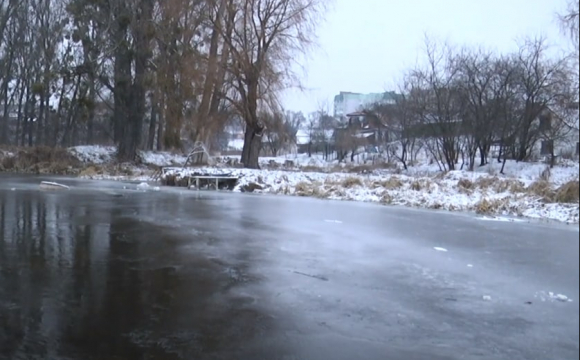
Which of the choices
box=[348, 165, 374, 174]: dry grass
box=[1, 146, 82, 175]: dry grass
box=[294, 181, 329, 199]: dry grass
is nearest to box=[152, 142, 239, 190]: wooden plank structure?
box=[294, 181, 329, 199]: dry grass

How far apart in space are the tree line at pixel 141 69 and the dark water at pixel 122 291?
22725 mm

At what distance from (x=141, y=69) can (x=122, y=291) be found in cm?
3710

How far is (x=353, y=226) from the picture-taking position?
14.6m

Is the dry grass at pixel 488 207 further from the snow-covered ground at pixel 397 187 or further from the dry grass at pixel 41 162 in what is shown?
the dry grass at pixel 41 162

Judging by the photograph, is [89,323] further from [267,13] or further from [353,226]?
[267,13]

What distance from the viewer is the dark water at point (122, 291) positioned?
5.50 m

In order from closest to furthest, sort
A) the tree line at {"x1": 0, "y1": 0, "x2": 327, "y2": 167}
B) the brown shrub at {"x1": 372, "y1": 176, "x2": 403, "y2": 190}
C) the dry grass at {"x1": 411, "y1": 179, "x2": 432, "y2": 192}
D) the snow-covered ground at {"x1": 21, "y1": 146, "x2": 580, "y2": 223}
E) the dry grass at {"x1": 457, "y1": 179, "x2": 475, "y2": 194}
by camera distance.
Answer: the snow-covered ground at {"x1": 21, "y1": 146, "x2": 580, "y2": 223}
the dry grass at {"x1": 457, "y1": 179, "x2": 475, "y2": 194}
the dry grass at {"x1": 411, "y1": 179, "x2": 432, "y2": 192}
the brown shrub at {"x1": 372, "y1": 176, "x2": 403, "y2": 190}
the tree line at {"x1": 0, "y1": 0, "x2": 327, "y2": 167}

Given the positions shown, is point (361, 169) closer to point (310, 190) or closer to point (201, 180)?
point (201, 180)

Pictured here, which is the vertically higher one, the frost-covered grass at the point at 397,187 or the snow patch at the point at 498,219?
the frost-covered grass at the point at 397,187

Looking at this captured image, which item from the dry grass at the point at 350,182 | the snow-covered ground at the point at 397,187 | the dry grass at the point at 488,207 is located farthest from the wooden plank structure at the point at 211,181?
the dry grass at the point at 488,207

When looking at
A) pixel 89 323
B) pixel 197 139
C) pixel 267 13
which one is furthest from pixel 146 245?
pixel 197 139

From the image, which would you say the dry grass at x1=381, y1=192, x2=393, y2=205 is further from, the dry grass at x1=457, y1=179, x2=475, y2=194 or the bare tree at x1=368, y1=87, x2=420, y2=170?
the bare tree at x1=368, y1=87, x2=420, y2=170

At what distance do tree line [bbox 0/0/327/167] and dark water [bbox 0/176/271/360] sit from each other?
22.7 m

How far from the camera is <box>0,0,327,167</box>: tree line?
116 feet
